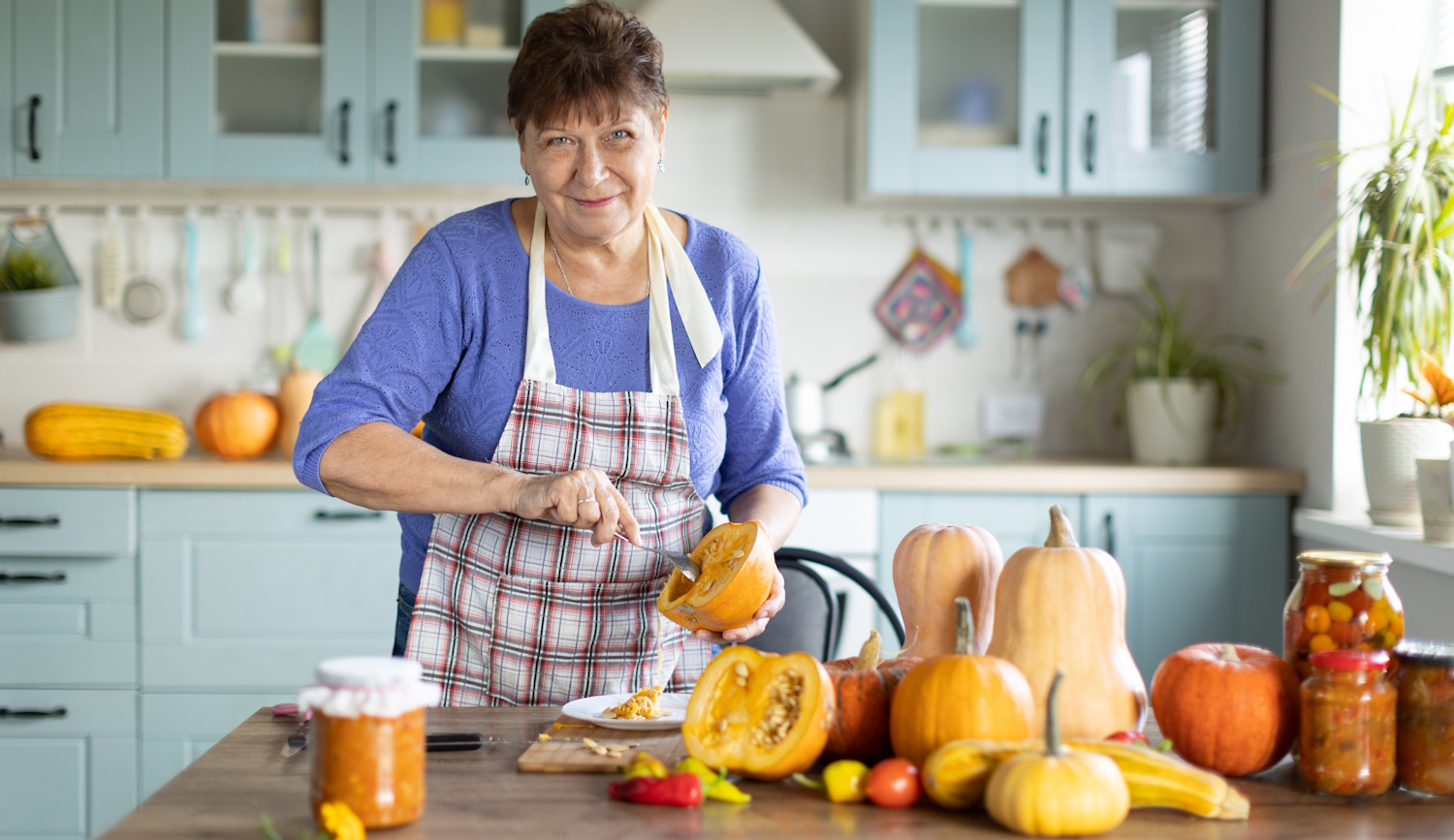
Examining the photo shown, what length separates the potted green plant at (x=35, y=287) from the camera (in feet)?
10.3

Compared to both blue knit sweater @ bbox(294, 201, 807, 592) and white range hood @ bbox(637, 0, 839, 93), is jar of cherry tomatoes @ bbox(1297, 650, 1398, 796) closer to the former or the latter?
blue knit sweater @ bbox(294, 201, 807, 592)

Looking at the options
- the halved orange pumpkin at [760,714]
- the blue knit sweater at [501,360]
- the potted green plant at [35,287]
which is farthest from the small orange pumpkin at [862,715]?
the potted green plant at [35,287]

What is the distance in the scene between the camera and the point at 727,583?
1132 mm

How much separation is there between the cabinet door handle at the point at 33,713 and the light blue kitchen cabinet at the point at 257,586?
187 millimetres

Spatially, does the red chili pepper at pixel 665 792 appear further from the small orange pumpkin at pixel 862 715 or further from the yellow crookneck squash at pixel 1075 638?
the yellow crookneck squash at pixel 1075 638

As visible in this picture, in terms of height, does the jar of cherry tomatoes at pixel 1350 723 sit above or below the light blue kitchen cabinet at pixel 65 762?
above

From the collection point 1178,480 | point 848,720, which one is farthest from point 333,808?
point 1178,480

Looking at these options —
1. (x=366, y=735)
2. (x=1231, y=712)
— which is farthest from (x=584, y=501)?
(x=1231, y=712)

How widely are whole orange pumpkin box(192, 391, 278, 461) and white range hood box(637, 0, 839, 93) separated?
1.28 meters

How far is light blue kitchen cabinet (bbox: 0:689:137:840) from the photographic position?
2629 millimetres

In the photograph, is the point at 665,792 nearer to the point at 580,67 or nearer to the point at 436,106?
the point at 580,67

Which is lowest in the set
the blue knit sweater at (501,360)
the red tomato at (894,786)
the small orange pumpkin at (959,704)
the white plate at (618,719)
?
the white plate at (618,719)

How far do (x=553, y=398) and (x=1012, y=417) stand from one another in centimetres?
220

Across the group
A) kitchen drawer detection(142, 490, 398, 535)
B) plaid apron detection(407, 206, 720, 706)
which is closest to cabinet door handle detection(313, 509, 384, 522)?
kitchen drawer detection(142, 490, 398, 535)
